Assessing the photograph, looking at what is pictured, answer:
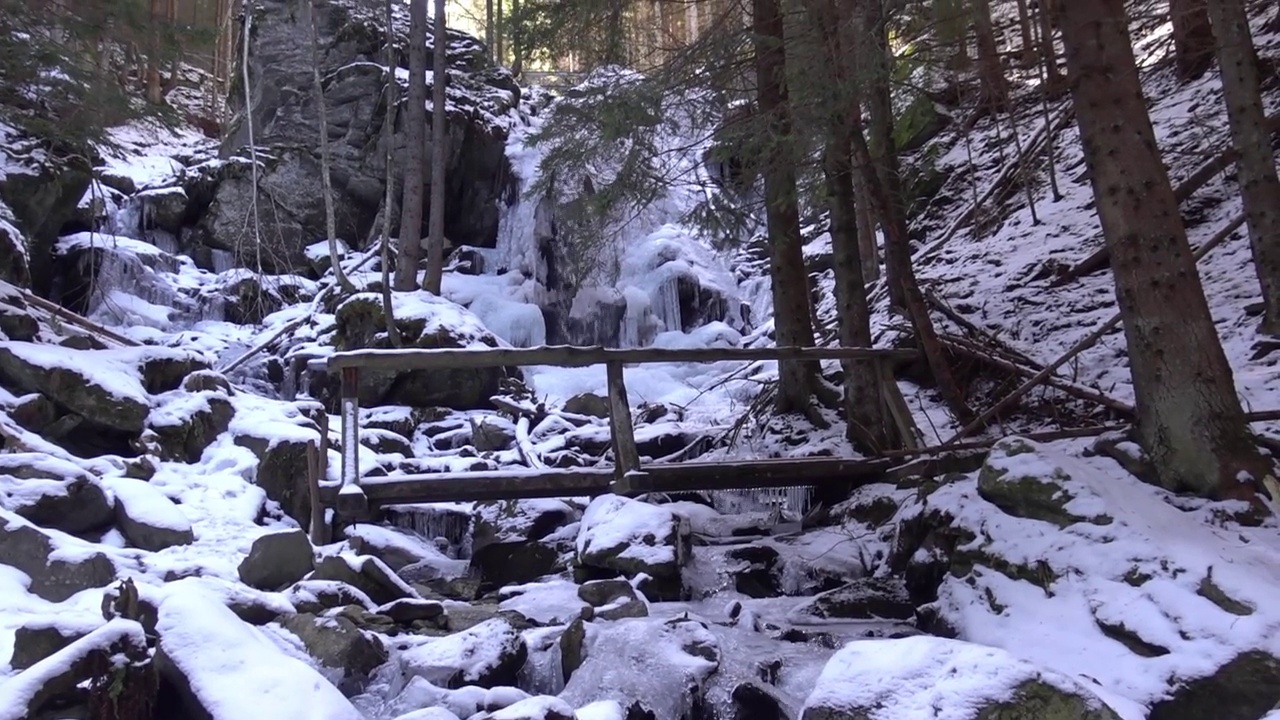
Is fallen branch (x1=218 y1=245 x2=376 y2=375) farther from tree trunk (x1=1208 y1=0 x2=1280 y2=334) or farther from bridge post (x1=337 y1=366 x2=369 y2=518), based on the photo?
tree trunk (x1=1208 y1=0 x2=1280 y2=334)

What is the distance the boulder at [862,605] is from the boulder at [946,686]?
2147 millimetres

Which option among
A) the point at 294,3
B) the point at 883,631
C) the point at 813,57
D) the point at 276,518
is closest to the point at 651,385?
the point at 276,518

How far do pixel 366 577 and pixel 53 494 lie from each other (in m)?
→ 2.96

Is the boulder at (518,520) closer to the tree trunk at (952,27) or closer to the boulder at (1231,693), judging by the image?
the tree trunk at (952,27)

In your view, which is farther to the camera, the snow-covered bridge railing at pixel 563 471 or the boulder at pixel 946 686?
the snow-covered bridge railing at pixel 563 471

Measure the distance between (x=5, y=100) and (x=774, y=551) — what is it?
9.09 m

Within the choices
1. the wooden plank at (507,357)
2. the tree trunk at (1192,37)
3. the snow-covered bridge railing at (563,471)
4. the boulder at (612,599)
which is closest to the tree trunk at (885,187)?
the snow-covered bridge railing at (563,471)

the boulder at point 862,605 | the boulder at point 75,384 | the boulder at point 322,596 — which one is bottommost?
the boulder at point 862,605

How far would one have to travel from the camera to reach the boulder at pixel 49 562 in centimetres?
627

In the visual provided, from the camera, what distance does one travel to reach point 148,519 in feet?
25.5

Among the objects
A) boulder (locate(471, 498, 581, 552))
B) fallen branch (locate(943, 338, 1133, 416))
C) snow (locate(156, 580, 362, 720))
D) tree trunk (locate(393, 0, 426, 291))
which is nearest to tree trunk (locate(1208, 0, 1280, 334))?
fallen branch (locate(943, 338, 1133, 416))

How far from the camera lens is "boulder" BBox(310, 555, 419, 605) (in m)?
6.59

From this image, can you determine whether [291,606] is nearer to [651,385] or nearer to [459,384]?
[459,384]

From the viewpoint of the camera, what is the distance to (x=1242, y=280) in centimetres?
845
